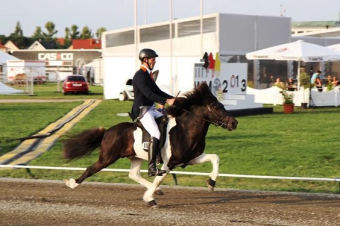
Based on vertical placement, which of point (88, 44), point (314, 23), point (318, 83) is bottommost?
point (318, 83)

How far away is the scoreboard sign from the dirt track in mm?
16637

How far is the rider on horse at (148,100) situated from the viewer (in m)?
10.6

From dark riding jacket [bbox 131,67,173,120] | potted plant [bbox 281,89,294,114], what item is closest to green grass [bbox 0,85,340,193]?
dark riding jacket [bbox 131,67,173,120]

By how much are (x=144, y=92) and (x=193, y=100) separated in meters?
0.78

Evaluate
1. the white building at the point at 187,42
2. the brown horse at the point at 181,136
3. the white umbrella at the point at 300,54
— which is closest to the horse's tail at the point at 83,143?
the brown horse at the point at 181,136

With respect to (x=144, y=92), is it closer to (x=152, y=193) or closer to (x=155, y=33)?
(x=152, y=193)

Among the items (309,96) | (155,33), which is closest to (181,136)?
(309,96)

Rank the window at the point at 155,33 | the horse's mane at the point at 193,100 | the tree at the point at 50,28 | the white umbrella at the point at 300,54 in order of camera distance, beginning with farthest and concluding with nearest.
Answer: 1. the tree at the point at 50,28
2. the window at the point at 155,33
3. the white umbrella at the point at 300,54
4. the horse's mane at the point at 193,100

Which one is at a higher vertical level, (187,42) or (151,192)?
(187,42)

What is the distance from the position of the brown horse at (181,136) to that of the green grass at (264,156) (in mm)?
2718

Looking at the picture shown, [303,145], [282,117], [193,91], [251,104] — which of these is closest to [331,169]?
[303,145]

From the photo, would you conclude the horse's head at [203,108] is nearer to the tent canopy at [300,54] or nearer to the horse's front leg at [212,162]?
the horse's front leg at [212,162]

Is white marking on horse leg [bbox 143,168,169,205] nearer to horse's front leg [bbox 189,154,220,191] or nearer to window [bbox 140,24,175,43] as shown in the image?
horse's front leg [bbox 189,154,220,191]

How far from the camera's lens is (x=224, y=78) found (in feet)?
99.6
